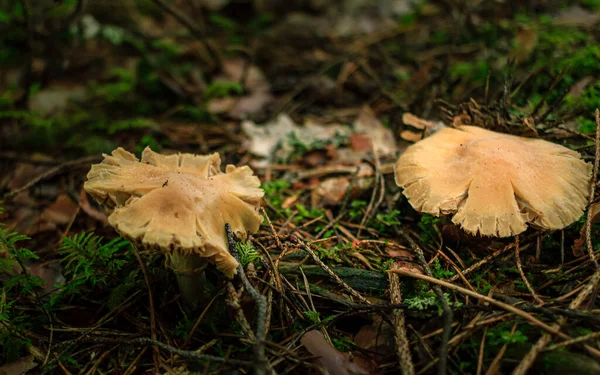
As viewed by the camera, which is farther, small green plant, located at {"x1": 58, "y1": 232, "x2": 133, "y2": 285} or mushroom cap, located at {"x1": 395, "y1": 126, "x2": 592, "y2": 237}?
small green plant, located at {"x1": 58, "y1": 232, "x2": 133, "y2": 285}

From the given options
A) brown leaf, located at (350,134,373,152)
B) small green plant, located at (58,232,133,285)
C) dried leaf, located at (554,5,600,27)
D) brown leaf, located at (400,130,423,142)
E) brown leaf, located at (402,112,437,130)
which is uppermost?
dried leaf, located at (554,5,600,27)

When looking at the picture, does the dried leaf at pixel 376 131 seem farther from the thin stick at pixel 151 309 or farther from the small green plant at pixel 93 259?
the small green plant at pixel 93 259

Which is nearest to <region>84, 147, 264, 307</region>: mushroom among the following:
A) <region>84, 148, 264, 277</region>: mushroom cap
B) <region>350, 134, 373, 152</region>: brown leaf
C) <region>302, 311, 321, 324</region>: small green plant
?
<region>84, 148, 264, 277</region>: mushroom cap

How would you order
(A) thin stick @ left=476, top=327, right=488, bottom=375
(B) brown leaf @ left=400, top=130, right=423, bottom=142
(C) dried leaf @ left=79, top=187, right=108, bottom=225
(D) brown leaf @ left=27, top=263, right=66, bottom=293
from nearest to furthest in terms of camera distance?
(A) thin stick @ left=476, top=327, right=488, bottom=375, (D) brown leaf @ left=27, top=263, right=66, bottom=293, (C) dried leaf @ left=79, top=187, right=108, bottom=225, (B) brown leaf @ left=400, top=130, right=423, bottom=142

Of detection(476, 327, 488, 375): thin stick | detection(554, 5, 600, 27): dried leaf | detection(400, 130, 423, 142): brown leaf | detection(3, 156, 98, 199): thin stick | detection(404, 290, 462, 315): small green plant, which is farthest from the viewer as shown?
detection(554, 5, 600, 27): dried leaf

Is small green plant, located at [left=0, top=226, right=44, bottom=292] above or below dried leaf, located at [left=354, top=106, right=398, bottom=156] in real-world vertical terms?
above

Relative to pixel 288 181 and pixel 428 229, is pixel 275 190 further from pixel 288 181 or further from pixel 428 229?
pixel 428 229

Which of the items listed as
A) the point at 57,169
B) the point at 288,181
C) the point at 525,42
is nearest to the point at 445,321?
the point at 288,181

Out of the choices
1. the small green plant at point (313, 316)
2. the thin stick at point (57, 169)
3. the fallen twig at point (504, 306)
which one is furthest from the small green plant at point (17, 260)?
the fallen twig at point (504, 306)

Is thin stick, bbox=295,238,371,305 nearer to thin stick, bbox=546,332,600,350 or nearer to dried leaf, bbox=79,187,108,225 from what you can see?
thin stick, bbox=546,332,600,350
